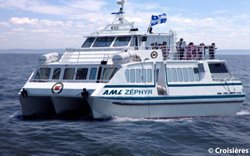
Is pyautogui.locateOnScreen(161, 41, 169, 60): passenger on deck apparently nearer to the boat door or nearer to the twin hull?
the boat door

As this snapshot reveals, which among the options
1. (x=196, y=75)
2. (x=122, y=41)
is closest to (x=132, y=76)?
(x=122, y=41)

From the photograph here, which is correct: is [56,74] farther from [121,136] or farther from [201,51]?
[201,51]

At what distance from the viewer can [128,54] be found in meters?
17.1

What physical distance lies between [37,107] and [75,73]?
2.24 metres

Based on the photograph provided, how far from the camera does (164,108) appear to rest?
17.2 m

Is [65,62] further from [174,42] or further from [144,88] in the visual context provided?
[174,42]

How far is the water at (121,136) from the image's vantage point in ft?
40.4

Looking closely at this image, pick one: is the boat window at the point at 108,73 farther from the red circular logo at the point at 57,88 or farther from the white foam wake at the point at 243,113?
the white foam wake at the point at 243,113

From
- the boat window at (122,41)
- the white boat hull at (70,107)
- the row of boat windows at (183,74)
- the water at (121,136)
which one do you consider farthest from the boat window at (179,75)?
the white boat hull at (70,107)

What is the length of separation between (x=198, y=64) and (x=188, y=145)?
6.46 metres

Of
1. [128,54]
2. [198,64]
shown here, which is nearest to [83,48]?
[128,54]

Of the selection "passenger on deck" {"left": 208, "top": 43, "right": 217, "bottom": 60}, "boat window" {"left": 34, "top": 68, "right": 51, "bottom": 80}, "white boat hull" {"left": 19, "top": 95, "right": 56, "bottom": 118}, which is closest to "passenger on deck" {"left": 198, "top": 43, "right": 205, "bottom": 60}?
"passenger on deck" {"left": 208, "top": 43, "right": 217, "bottom": 60}

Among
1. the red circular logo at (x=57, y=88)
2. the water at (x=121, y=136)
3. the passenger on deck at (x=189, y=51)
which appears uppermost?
the passenger on deck at (x=189, y=51)

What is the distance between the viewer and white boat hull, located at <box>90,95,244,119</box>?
16.2 m
